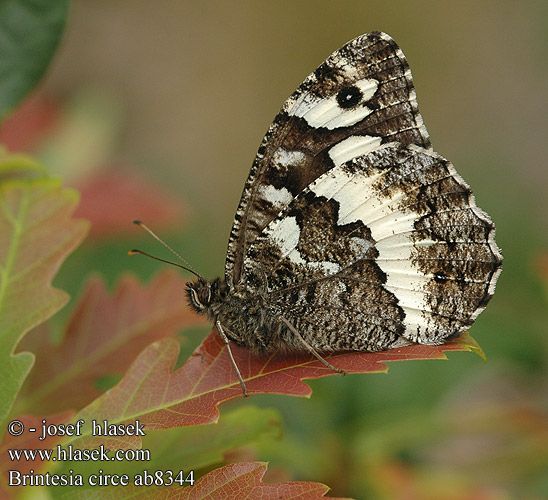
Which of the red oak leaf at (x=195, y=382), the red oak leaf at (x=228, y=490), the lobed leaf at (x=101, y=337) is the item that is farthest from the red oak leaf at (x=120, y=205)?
the red oak leaf at (x=228, y=490)

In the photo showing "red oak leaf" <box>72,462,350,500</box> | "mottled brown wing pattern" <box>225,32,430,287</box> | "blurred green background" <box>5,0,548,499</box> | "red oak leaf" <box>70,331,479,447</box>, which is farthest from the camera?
"blurred green background" <box>5,0,548,499</box>

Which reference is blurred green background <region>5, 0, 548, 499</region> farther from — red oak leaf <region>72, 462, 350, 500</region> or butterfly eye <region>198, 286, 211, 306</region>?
red oak leaf <region>72, 462, 350, 500</region>

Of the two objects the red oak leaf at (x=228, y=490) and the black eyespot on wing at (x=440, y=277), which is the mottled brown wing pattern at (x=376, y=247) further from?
the red oak leaf at (x=228, y=490)

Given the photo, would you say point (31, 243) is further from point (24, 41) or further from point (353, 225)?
point (353, 225)

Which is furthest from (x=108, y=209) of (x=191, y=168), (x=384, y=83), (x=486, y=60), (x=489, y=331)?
(x=486, y=60)

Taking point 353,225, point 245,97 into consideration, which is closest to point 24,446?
point 353,225

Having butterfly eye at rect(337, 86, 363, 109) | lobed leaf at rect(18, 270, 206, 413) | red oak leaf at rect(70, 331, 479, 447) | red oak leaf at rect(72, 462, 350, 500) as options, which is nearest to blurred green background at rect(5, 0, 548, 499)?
lobed leaf at rect(18, 270, 206, 413)

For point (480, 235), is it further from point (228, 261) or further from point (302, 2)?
point (302, 2)
